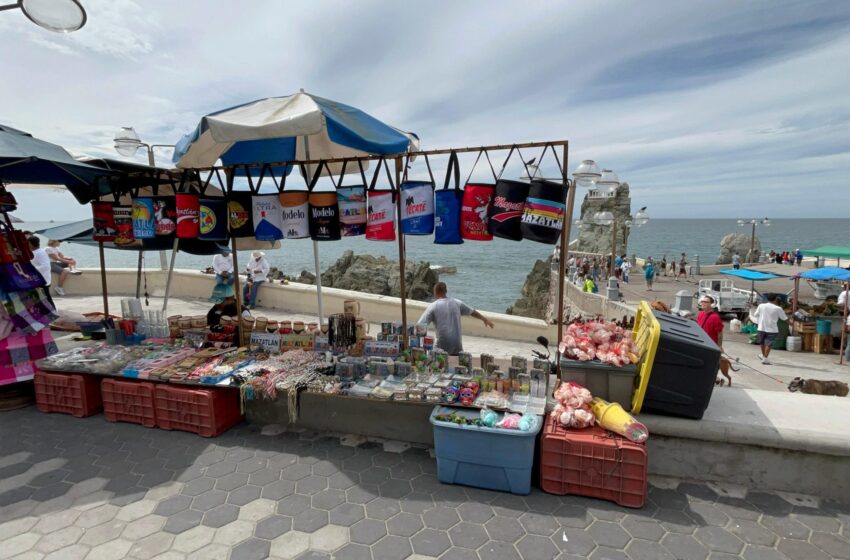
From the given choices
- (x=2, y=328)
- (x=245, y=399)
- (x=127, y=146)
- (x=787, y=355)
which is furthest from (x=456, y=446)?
(x=787, y=355)

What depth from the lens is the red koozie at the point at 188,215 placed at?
222 inches

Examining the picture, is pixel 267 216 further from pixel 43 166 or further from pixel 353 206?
pixel 43 166

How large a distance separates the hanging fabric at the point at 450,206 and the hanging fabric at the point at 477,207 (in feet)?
0.28

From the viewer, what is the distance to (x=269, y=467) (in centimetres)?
434

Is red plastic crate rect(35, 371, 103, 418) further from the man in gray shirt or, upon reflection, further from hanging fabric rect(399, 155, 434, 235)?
hanging fabric rect(399, 155, 434, 235)

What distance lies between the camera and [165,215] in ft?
19.2

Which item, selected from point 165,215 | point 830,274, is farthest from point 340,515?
point 830,274

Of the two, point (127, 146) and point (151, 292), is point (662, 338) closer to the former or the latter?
point (127, 146)

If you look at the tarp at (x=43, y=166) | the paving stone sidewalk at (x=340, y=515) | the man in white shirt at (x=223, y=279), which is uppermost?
the tarp at (x=43, y=166)

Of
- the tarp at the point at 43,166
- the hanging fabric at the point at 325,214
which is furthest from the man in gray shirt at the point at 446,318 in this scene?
the tarp at the point at 43,166

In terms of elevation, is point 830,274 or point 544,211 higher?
point 544,211

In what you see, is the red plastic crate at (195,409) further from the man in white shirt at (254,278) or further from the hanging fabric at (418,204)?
the man in white shirt at (254,278)

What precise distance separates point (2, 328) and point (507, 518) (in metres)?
6.60

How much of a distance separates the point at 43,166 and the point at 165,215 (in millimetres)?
1717
